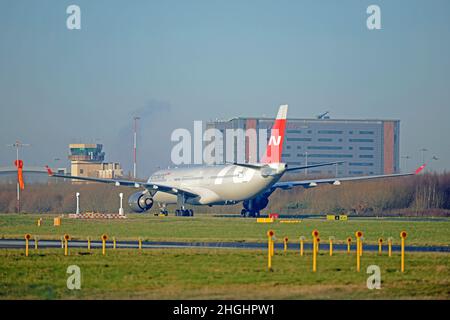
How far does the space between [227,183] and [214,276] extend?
2140 inches

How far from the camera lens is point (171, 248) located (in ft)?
138

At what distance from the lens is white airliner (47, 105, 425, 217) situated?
252 ft

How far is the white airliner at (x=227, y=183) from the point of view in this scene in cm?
7675

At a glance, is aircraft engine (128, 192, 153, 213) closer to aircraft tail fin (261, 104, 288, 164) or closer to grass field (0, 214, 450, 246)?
aircraft tail fin (261, 104, 288, 164)

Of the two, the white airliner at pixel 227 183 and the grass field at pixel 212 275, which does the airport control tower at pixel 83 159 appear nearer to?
the white airliner at pixel 227 183

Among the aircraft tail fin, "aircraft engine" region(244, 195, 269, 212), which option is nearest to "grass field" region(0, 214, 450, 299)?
the aircraft tail fin

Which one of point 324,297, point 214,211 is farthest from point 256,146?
point 324,297

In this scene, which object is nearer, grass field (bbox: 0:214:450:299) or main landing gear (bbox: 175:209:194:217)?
grass field (bbox: 0:214:450:299)

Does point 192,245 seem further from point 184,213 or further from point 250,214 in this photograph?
point 184,213

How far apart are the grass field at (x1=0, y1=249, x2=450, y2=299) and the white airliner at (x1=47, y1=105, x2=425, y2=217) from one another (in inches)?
1494
